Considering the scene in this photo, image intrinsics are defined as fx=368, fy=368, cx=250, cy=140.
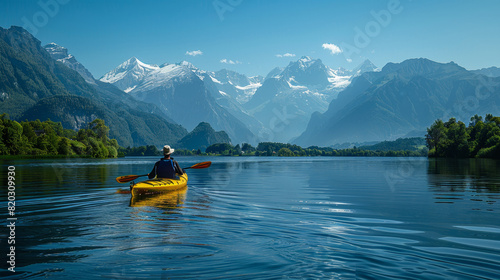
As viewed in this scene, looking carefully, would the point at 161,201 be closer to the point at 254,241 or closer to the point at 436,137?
the point at 254,241

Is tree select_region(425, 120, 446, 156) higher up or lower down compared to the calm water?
higher up

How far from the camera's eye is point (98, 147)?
14225cm

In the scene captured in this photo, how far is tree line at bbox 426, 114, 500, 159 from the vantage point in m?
114

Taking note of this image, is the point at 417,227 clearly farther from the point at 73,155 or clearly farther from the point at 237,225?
the point at 73,155

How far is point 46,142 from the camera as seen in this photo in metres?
128

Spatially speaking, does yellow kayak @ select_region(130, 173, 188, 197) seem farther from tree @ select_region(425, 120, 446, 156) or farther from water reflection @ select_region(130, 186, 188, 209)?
tree @ select_region(425, 120, 446, 156)

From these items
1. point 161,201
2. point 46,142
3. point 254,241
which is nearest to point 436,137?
point 46,142

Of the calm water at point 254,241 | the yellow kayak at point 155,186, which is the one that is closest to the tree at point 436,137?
the calm water at point 254,241

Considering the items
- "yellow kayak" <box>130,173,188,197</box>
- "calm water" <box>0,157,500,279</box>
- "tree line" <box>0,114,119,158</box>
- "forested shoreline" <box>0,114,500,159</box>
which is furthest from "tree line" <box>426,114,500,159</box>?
"tree line" <box>0,114,119,158</box>

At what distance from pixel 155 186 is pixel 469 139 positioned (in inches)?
5735

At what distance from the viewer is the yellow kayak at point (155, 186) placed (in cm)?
2167

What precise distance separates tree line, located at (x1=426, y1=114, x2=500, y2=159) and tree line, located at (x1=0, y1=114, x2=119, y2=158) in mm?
133643

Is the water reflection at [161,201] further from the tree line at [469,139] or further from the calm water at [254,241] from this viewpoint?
the tree line at [469,139]

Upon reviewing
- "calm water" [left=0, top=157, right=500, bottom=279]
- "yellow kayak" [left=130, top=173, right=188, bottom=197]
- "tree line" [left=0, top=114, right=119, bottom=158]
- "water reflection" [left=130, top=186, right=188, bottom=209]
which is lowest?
"water reflection" [left=130, top=186, right=188, bottom=209]
